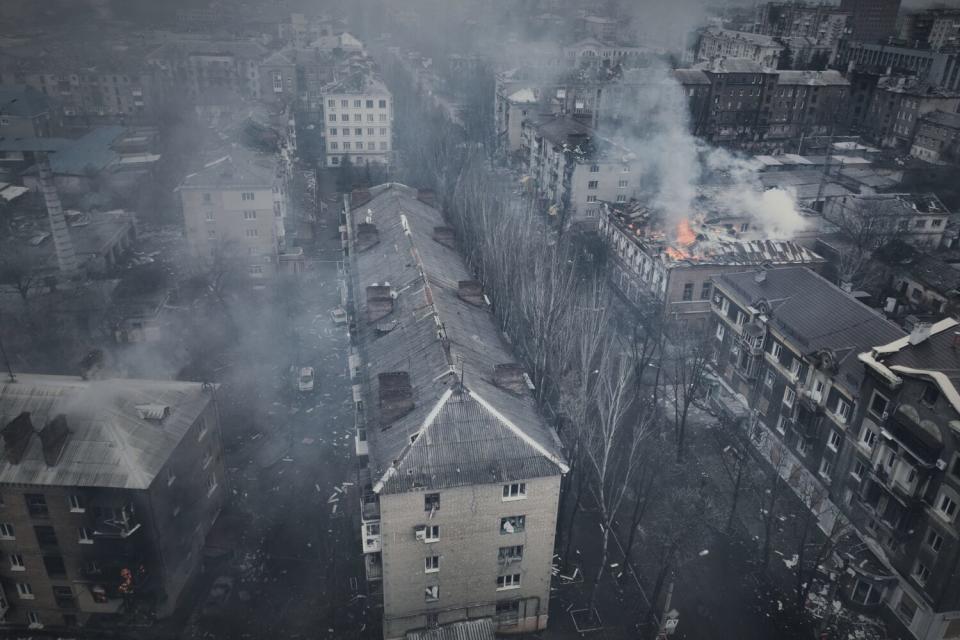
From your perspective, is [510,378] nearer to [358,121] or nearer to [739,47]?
[358,121]

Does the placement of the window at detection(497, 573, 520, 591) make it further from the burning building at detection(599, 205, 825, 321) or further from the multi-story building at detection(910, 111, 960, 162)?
the multi-story building at detection(910, 111, 960, 162)

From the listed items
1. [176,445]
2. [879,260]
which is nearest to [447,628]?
[176,445]

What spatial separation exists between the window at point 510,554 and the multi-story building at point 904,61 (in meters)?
91.6

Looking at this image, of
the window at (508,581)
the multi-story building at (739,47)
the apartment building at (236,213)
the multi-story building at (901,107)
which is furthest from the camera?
the multi-story building at (739,47)

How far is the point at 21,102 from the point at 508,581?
73.5 metres

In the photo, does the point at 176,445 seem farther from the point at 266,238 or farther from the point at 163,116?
the point at 163,116

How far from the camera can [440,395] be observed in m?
22.4

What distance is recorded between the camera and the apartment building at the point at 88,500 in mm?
21938

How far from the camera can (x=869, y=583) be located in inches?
976

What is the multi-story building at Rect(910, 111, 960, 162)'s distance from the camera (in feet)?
241

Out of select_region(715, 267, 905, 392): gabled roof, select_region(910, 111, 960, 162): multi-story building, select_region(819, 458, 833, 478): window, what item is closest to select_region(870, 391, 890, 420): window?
select_region(715, 267, 905, 392): gabled roof

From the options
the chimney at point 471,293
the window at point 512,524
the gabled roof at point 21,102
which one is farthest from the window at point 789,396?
the gabled roof at point 21,102

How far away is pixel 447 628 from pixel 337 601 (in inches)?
230

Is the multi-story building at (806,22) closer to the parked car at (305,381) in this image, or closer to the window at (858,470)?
the window at (858,470)
